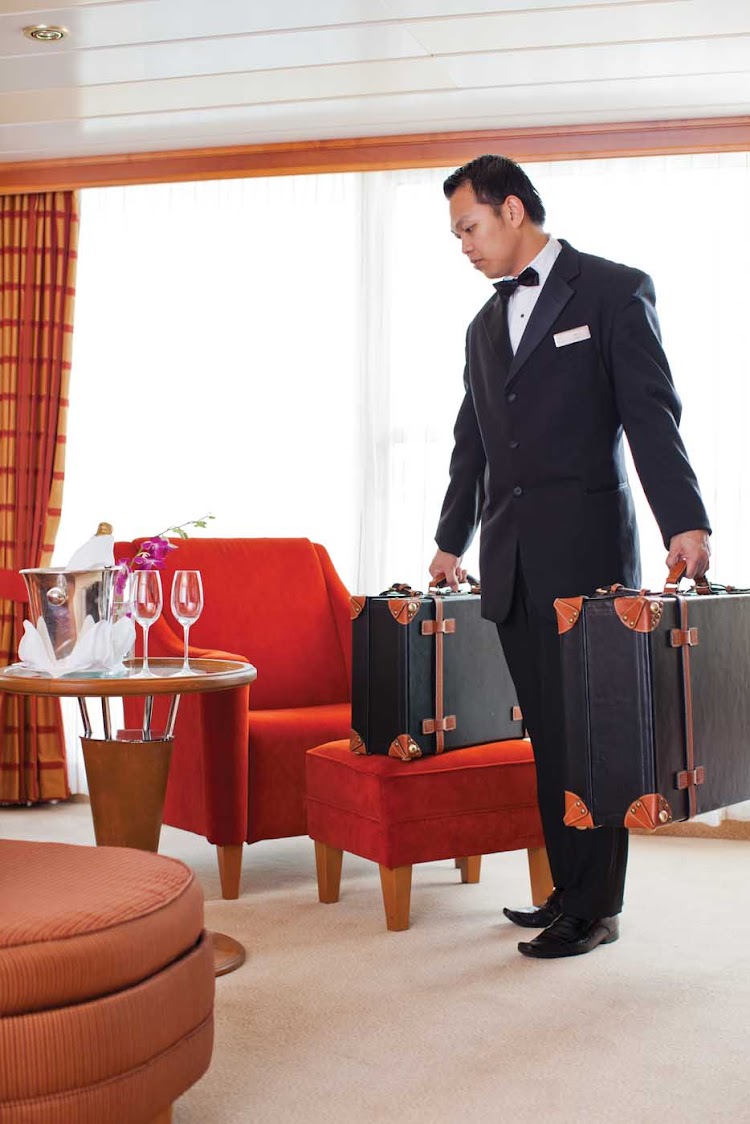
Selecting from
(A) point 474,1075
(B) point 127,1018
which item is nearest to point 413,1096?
(A) point 474,1075

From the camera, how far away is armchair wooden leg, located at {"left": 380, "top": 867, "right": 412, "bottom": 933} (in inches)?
129

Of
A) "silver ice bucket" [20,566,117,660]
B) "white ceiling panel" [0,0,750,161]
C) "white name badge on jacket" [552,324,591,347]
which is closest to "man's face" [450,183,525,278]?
"white name badge on jacket" [552,324,591,347]

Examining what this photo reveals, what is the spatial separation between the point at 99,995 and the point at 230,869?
1.86 m

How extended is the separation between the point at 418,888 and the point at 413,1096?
5.04ft

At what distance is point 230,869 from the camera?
11.9ft

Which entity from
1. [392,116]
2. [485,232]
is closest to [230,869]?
[485,232]

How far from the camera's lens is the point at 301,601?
170 inches

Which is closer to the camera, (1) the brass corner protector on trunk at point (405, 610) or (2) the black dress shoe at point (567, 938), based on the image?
(2) the black dress shoe at point (567, 938)

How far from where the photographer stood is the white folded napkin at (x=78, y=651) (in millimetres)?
2680

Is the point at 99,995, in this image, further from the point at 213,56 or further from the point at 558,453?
the point at 213,56

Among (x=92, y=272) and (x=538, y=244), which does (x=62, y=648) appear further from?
(x=92, y=272)

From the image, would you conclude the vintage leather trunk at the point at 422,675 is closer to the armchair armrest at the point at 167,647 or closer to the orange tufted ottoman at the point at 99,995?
the armchair armrest at the point at 167,647

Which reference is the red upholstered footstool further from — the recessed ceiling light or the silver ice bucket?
the recessed ceiling light

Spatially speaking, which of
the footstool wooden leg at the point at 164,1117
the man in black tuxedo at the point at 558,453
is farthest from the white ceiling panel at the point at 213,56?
the footstool wooden leg at the point at 164,1117
